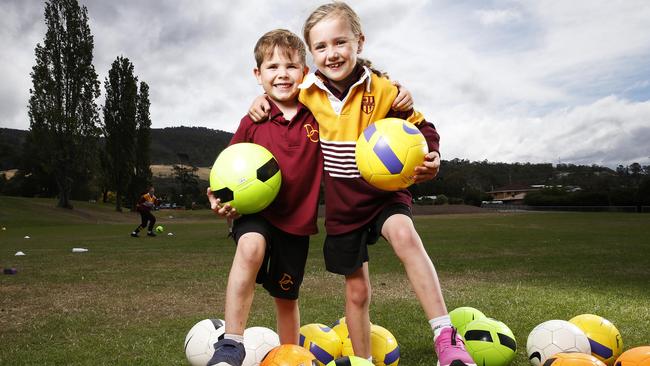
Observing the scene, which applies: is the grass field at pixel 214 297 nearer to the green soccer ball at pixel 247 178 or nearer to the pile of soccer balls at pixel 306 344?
the pile of soccer balls at pixel 306 344

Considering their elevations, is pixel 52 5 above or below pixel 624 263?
above

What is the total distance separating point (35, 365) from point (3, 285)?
5291mm

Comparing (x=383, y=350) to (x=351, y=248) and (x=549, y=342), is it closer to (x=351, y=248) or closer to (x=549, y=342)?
(x=351, y=248)

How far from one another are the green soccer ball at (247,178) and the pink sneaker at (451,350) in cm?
131

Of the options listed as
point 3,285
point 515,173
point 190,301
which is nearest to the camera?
point 190,301

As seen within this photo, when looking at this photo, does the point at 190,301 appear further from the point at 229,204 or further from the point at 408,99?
the point at 408,99

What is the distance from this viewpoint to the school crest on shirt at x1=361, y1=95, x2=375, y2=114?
3.28 metres

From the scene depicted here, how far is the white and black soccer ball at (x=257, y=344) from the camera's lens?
11.4 ft

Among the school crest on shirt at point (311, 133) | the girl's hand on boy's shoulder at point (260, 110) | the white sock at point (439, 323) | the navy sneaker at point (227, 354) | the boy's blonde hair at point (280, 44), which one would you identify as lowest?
the navy sneaker at point (227, 354)

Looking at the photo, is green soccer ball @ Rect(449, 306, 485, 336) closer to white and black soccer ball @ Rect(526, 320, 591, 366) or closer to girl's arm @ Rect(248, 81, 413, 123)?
white and black soccer ball @ Rect(526, 320, 591, 366)

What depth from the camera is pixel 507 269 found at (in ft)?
32.0

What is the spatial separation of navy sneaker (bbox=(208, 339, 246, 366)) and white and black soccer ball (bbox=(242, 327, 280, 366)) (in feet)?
1.86

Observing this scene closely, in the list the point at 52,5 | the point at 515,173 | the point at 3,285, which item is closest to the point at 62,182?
the point at 52,5

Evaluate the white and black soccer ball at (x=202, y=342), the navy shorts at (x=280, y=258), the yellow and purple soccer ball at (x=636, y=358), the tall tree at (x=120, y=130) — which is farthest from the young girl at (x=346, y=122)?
the tall tree at (x=120, y=130)
